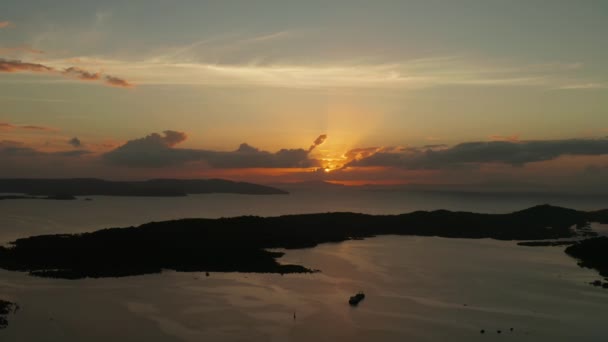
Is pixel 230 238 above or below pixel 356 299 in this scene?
above

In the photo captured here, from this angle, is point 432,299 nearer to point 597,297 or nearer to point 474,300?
point 474,300

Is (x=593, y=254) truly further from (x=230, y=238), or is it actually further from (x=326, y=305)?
(x=230, y=238)

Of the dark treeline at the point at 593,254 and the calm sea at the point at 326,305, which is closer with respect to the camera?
the calm sea at the point at 326,305

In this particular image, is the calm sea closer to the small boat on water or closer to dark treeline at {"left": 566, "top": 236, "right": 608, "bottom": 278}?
the small boat on water

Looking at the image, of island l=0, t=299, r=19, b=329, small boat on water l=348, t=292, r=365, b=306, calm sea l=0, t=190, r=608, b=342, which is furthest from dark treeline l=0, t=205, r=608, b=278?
small boat on water l=348, t=292, r=365, b=306

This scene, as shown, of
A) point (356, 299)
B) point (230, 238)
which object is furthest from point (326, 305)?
point (230, 238)

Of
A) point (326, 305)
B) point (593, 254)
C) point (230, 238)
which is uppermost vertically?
point (230, 238)

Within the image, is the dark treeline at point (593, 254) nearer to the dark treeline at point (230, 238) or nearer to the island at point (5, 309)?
the dark treeline at point (230, 238)

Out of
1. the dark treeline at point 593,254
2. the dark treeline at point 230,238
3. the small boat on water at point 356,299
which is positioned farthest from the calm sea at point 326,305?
the dark treeline at point 230,238
